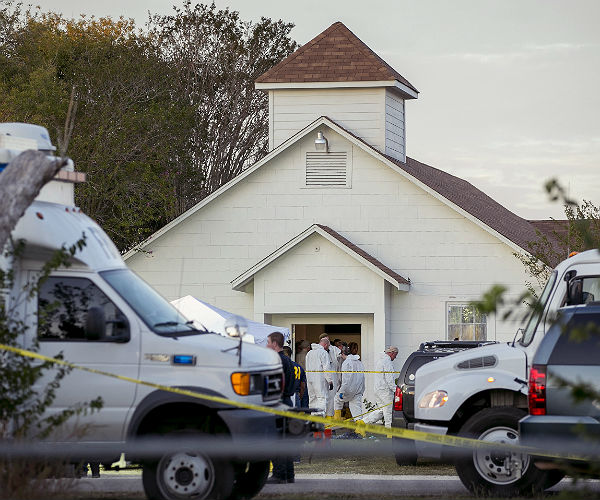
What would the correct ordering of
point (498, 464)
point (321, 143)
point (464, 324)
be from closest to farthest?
point (498, 464)
point (464, 324)
point (321, 143)

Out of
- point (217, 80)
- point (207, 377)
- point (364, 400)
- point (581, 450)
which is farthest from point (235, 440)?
point (217, 80)

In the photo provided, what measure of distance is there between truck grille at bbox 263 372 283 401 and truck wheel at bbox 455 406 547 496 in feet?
6.35

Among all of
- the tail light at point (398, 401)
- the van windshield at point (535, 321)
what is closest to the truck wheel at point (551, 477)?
the van windshield at point (535, 321)

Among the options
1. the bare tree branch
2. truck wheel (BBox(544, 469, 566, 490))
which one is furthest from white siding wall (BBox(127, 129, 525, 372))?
the bare tree branch

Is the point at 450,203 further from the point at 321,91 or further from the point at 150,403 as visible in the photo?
the point at 150,403

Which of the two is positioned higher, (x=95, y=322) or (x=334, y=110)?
(x=334, y=110)

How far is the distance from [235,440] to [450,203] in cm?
1951

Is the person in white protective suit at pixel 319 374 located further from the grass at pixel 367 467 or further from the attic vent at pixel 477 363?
the attic vent at pixel 477 363

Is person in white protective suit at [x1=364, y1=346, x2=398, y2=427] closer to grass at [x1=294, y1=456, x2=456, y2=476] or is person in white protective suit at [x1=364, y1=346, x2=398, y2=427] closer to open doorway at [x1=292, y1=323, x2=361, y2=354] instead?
open doorway at [x1=292, y1=323, x2=361, y2=354]

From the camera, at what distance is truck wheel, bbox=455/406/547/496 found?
13.0 metres

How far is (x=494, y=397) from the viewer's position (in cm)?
1386

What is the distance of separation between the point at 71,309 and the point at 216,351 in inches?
52.7

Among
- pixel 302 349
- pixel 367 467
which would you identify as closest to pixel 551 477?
pixel 367 467

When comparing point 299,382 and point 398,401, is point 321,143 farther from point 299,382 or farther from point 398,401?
point 299,382
